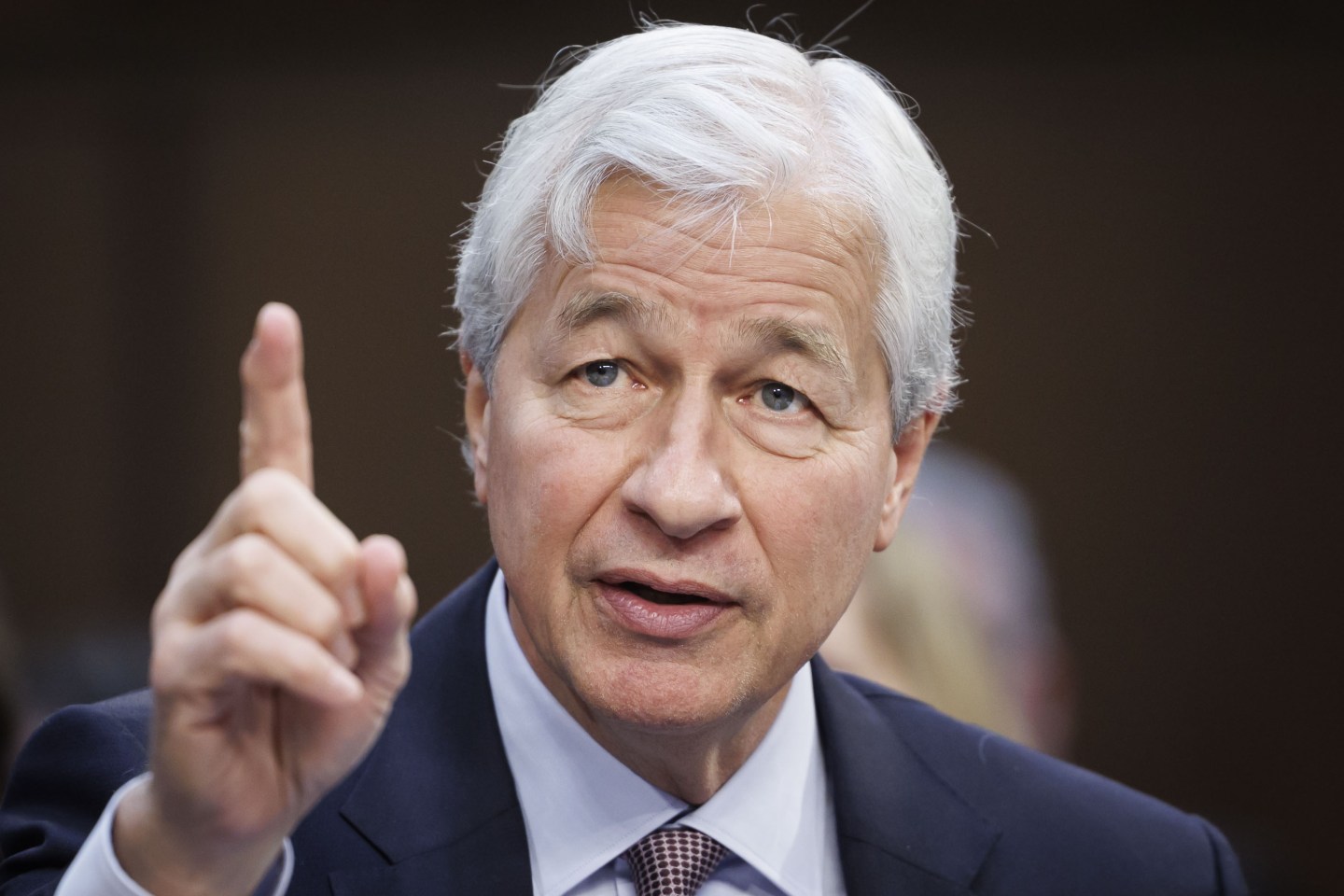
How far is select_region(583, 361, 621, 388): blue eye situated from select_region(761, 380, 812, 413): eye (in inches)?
7.3

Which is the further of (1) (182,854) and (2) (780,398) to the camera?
(2) (780,398)

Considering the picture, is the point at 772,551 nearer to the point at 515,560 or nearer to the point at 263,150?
the point at 515,560

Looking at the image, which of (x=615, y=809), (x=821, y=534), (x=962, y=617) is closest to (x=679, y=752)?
(x=615, y=809)

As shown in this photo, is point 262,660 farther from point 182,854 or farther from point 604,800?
point 604,800

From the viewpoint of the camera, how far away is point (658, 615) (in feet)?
6.23

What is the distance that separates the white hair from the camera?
6.41 feet

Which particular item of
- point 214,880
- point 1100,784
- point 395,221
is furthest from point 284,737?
point 395,221

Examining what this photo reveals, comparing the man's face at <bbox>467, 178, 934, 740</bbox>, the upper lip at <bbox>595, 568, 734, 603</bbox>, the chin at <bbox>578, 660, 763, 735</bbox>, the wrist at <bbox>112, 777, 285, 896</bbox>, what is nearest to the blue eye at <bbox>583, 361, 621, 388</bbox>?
the man's face at <bbox>467, 178, 934, 740</bbox>

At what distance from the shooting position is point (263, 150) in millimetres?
5906

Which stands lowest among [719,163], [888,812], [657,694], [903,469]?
[888,812]

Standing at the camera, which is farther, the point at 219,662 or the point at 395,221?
the point at 395,221

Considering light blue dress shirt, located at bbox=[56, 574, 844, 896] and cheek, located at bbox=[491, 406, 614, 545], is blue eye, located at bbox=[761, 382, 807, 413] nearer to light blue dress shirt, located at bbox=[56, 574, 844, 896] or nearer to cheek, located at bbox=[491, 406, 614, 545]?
cheek, located at bbox=[491, 406, 614, 545]

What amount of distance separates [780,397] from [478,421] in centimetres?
44

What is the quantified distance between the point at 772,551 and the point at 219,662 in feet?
2.51
